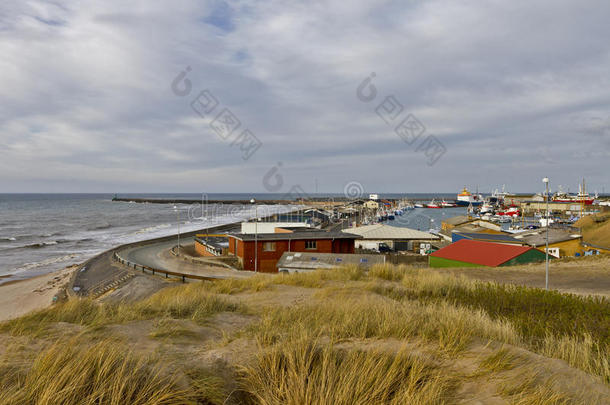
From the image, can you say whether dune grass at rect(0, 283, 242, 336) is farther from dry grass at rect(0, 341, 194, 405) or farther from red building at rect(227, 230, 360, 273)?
red building at rect(227, 230, 360, 273)

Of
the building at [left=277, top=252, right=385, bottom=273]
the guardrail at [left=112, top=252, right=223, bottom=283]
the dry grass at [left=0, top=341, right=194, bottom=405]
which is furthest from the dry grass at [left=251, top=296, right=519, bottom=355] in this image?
the building at [left=277, top=252, right=385, bottom=273]

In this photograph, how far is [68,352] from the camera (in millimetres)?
4234

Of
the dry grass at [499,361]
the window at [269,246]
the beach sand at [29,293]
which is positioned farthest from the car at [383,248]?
the dry grass at [499,361]

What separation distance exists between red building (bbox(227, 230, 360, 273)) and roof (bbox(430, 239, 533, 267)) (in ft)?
37.9

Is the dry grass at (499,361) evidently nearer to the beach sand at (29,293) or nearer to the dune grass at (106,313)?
the dune grass at (106,313)

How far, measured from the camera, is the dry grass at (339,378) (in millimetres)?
3777

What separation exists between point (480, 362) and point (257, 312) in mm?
6281

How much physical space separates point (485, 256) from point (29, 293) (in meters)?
40.8

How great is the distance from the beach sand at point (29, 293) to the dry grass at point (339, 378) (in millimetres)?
29373

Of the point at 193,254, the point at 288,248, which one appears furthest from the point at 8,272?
the point at 288,248

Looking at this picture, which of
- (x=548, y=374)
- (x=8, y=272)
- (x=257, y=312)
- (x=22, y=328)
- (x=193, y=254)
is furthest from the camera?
(x=193, y=254)

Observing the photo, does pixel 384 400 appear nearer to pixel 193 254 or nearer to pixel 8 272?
pixel 193 254

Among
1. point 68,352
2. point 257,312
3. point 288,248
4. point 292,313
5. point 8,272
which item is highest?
point 68,352

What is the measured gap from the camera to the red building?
125 ft
